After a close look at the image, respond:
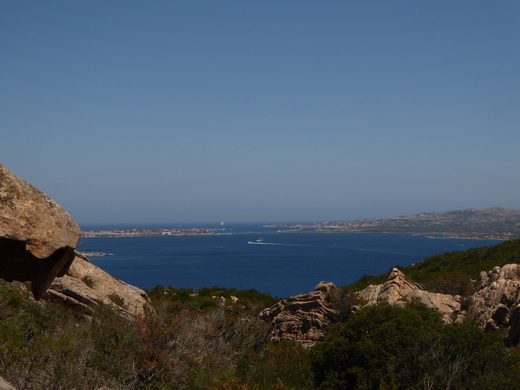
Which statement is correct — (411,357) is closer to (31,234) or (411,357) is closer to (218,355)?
(218,355)

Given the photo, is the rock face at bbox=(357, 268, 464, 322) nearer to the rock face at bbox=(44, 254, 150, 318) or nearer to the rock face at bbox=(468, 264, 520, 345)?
the rock face at bbox=(468, 264, 520, 345)

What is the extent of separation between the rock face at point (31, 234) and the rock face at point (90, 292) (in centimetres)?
816

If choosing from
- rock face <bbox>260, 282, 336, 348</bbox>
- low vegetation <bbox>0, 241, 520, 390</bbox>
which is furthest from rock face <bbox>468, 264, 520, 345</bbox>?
rock face <bbox>260, 282, 336, 348</bbox>

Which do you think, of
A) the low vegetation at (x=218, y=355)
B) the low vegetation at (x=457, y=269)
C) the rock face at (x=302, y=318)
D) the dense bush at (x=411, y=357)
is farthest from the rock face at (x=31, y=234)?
the low vegetation at (x=457, y=269)

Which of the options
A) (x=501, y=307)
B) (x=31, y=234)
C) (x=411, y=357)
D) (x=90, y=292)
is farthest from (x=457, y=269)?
(x=31, y=234)

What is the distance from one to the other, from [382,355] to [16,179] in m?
→ 12.7

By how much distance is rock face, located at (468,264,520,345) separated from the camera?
2008 centimetres

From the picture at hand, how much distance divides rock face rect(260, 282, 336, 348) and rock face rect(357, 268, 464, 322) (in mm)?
2684

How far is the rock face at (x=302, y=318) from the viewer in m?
26.3

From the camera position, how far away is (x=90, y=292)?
19125 millimetres

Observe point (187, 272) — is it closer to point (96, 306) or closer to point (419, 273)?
point (419, 273)

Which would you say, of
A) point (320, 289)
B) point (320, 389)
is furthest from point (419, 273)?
point (320, 389)

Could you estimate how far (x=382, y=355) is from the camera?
15.9 metres

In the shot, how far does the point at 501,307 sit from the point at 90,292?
17.8 m
